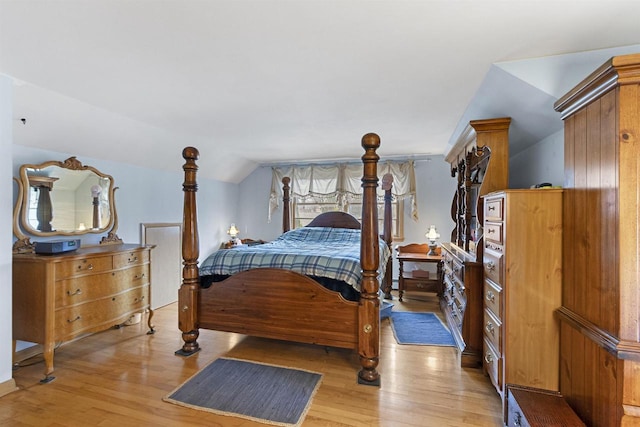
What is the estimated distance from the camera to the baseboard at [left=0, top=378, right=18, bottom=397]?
79.7 inches

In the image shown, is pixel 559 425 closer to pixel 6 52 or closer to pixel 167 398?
pixel 167 398

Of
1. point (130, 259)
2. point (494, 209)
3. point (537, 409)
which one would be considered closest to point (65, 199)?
point (130, 259)

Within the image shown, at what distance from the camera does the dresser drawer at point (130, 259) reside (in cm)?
279

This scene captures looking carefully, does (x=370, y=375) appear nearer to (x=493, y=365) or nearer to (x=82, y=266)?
(x=493, y=365)

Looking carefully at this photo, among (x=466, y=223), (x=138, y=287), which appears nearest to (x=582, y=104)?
(x=466, y=223)

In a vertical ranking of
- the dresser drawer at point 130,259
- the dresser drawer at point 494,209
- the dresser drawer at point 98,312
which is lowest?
the dresser drawer at point 98,312

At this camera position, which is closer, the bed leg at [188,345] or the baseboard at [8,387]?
the baseboard at [8,387]

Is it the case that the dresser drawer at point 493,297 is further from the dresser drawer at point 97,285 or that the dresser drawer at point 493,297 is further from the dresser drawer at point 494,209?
the dresser drawer at point 97,285

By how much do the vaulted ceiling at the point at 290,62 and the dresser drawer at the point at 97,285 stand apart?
4.34 feet

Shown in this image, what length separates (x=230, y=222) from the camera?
5.70 m

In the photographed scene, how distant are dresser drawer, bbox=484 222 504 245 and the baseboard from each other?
11.3ft

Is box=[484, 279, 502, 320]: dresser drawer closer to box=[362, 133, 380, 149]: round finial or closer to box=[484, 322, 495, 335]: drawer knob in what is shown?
box=[484, 322, 495, 335]: drawer knob

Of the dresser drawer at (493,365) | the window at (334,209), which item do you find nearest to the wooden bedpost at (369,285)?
the dresser drawer at (493,365)

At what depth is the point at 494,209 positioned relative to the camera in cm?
195
